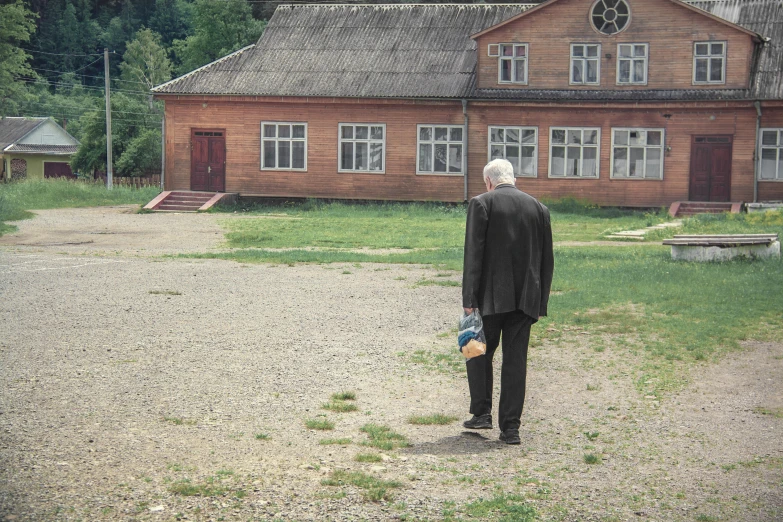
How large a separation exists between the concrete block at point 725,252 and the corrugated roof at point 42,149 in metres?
71.7

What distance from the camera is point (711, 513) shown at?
18.7 ft

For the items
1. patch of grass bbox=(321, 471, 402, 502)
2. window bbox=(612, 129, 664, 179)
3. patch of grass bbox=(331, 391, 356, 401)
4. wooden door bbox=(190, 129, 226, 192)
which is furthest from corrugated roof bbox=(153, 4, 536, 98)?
patch of grass bbox=(321, 471, 402, 502)

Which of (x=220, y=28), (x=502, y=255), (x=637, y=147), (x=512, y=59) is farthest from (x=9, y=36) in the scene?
(x=502, y=255)

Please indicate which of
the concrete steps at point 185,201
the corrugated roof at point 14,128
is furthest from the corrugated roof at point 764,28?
the corrugated roof at point 14,128

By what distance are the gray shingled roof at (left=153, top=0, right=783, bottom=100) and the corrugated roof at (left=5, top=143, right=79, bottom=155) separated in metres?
48.2

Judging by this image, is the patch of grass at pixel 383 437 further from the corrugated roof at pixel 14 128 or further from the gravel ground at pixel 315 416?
the corrugated roof at pixel 14 128

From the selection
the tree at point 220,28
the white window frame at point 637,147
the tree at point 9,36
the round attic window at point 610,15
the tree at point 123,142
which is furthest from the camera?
the tree at point 123,142

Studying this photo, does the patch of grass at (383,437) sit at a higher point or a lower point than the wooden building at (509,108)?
lower

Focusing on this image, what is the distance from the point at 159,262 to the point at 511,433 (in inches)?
500

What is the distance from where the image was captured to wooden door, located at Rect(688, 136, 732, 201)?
33531 mm

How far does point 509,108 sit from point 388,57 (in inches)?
199

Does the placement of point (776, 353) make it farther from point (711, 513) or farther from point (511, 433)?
point (711, 513)

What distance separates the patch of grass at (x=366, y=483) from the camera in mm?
5828

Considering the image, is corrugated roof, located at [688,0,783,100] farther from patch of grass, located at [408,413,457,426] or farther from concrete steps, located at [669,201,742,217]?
patch of grass, located at [408,413,457,426]
